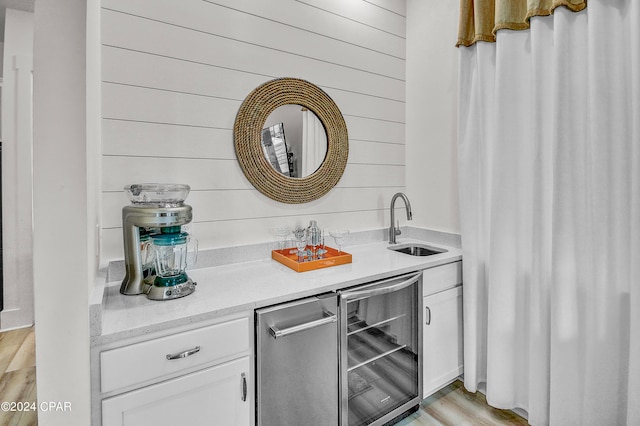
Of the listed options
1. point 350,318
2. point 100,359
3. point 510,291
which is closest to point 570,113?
point 510,291

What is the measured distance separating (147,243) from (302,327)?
0.74m

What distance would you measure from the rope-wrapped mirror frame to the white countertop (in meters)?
0.46

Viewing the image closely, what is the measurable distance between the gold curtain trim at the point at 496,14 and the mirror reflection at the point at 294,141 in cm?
102

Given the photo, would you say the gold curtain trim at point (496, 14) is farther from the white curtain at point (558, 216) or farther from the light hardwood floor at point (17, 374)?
the light hardwood floor at point (17, 374)

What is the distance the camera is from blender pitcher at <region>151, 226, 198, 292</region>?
1.31 metres

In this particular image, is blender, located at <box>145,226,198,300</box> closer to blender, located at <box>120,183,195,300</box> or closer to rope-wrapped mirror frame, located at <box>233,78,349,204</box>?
blender, located at <box>120,183,195,300</box>

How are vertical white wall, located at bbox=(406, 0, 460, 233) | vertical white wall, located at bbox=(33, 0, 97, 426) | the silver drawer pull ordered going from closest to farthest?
vertical white wall, located at bbox=(33, 0, 97, 426), the silver drawer pull, vertical white wall, located at bbox=(406, 0, 460, 233)

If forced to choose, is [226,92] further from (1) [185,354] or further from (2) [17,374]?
(2) [17,374]

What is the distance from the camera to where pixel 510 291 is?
1753 millimetres

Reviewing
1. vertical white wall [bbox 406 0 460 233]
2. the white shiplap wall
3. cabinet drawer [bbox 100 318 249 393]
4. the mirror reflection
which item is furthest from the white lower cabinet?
vertical white wall [bbox 406 0 460 233]

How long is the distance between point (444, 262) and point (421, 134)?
1030mm

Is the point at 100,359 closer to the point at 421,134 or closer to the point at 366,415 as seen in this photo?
the point at 366,415

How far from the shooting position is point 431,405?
6.26 feet

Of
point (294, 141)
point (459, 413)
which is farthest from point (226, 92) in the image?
point (459, 413)
